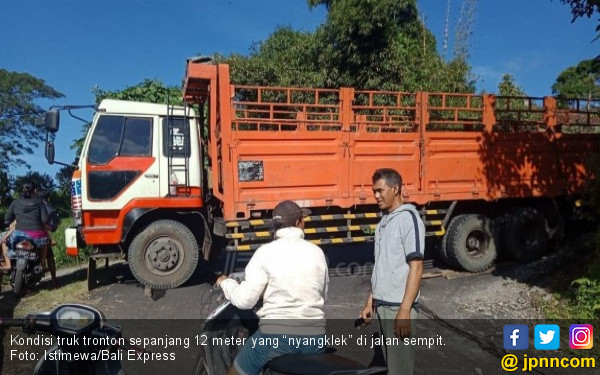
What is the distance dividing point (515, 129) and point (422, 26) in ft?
26.3

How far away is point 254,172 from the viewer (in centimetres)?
607

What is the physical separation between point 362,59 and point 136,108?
6.30 m

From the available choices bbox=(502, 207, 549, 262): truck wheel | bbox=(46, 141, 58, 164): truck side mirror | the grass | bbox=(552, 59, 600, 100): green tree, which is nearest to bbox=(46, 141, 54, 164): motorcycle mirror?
bbox=(46, 141, 58, 164): truck side mirror

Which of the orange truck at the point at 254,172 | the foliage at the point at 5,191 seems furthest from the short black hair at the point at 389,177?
the foliage at the point at 5,191

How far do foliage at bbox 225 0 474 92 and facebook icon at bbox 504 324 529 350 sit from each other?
747 cm

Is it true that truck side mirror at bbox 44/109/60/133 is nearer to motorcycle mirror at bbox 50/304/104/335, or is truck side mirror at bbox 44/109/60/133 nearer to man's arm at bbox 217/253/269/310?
motorcycle mirror at bbox 50/304/104/335

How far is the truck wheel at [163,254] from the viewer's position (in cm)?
632

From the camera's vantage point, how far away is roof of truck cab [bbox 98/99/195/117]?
6551 millimetres

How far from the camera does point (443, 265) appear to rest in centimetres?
775

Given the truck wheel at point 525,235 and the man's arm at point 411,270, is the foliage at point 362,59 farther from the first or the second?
the man's arm at point 411,270

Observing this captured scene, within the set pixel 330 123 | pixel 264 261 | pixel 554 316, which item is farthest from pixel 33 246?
pixel 554 316

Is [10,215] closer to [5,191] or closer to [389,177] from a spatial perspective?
[389,177]

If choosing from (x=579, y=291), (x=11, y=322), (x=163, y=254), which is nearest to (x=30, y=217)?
(x=163, y=254)

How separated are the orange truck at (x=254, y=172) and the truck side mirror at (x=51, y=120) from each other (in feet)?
0.04
